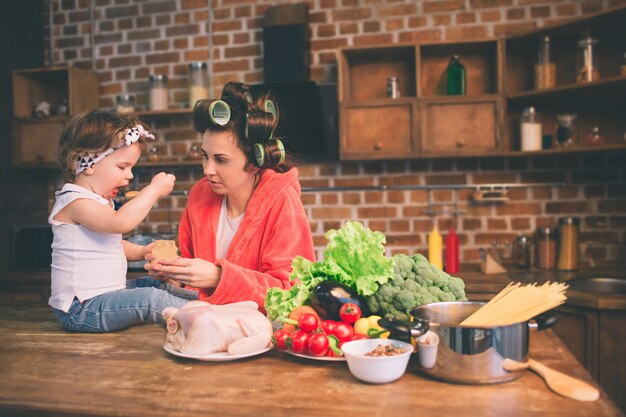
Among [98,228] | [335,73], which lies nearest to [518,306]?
[98,228]

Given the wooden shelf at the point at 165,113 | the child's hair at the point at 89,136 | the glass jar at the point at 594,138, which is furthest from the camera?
the wooden shelf at the point at 165,113

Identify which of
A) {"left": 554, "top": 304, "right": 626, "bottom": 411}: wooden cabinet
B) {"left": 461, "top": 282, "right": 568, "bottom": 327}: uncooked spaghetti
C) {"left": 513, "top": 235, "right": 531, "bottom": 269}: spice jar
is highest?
{"left": 461, "top": 282, "right": 568, "bottom": 327}: uncooked spaghetti

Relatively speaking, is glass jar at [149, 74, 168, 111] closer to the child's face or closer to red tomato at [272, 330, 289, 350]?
the child's face

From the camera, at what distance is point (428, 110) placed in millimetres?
3250

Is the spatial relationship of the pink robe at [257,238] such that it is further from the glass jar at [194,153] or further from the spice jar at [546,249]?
the spice jar at [546,249]

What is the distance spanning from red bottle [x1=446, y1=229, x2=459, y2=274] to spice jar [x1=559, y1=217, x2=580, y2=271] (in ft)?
1.87

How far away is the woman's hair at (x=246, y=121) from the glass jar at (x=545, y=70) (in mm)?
1823

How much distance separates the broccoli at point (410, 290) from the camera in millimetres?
1355

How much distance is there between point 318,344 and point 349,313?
0.12 metres

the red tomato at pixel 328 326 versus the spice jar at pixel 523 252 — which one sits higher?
the red tomato at pixel 328 326

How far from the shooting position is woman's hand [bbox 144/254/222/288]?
1.64 m

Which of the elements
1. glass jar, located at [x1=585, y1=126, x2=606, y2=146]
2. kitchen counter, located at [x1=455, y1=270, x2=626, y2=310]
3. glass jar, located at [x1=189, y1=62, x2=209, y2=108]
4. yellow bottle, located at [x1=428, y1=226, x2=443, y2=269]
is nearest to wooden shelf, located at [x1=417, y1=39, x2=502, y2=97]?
glass jar, located at [x1=585, y1=126, x2=606, y2=146]

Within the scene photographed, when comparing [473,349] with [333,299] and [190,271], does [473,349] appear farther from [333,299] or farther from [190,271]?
[190,271]

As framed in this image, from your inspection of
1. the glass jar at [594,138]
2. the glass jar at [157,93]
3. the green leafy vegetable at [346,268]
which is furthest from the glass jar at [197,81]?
the green leafy vegetable at [346,268]
